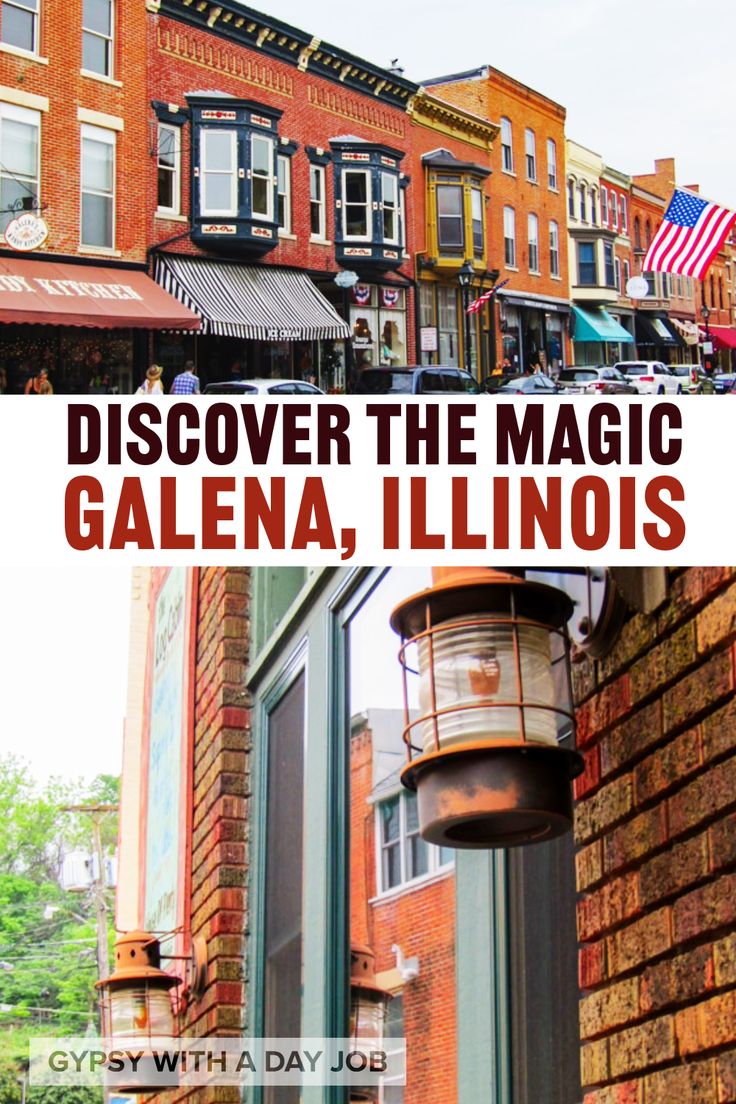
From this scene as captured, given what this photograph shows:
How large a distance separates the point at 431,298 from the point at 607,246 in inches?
573

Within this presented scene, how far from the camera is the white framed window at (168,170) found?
30.7 metres

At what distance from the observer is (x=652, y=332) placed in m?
54.6

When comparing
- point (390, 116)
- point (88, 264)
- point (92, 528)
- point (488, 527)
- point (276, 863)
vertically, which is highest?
point (390, 116)

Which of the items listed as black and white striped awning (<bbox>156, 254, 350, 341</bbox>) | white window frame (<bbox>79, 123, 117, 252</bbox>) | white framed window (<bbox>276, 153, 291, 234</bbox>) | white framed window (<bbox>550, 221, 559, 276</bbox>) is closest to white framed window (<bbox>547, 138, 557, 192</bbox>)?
white framed window (<bbox>550, 221, 559, 276</bbox>)

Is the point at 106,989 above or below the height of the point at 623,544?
below

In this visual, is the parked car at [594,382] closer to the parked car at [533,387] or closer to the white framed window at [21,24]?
the parked car at [533,387]

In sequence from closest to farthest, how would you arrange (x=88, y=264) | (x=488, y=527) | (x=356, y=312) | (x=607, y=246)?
(x=488, y=527), (x=88, y=264), (x=356, y=312), (x=607, y=246)

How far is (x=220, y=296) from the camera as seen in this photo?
30.6 m

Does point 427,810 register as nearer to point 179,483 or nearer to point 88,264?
point 179,483

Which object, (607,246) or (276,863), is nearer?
(276,863)

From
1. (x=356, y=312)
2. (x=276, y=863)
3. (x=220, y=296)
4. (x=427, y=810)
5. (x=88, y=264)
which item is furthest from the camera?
(x=356, y=312)

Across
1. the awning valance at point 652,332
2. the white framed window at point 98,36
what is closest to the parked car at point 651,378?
the white framed window at point 98,36

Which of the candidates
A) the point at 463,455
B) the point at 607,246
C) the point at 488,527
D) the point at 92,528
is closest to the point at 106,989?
the point at 92,528

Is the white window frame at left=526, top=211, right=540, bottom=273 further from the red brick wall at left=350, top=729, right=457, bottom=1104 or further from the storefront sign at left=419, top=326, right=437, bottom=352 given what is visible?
the red brick wall at left=350, top=729, right=457, bottom=1104
